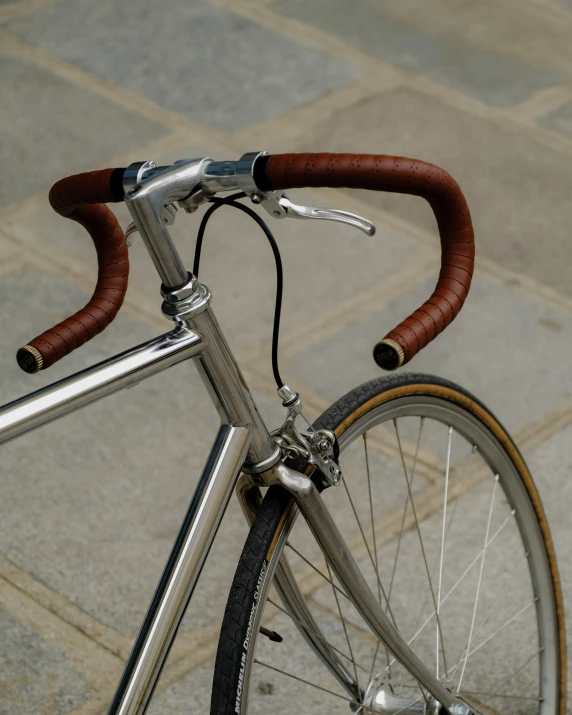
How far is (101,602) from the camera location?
7.80ft

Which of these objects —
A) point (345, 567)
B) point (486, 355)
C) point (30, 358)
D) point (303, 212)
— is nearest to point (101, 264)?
point (30, 358)

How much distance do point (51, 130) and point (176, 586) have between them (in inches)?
116

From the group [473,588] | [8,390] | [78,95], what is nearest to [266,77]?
[78,95]

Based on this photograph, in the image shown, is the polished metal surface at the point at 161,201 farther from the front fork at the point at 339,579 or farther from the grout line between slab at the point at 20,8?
the grout line between slab at the point at 20,8

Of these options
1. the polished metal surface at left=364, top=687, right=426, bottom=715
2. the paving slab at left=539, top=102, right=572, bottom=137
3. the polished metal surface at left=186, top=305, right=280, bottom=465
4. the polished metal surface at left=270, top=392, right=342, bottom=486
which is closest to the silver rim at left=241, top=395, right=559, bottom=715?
the polished metal surface at left=364, top=687, right=426, bottom=715

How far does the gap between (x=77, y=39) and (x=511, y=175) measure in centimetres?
187

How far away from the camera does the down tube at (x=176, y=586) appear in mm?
1290

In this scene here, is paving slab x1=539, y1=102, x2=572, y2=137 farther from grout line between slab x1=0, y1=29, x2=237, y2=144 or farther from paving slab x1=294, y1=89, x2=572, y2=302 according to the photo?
grout line between slab x1=0, y1=29, x2=237, y2=144

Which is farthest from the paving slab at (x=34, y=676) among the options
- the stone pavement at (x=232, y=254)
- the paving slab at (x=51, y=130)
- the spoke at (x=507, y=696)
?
the paving slab at (x=51, y=130)

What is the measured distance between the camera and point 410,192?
1.22 metres

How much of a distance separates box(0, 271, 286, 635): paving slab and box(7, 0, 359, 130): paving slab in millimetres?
1387

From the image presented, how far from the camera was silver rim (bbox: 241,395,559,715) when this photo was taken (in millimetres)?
1916

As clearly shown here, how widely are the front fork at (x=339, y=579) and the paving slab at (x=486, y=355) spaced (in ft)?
3.94

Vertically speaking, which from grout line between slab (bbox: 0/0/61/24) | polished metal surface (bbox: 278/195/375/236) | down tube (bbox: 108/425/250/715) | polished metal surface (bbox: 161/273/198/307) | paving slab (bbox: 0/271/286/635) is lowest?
down tube (bbox: 108/425/250/715)
